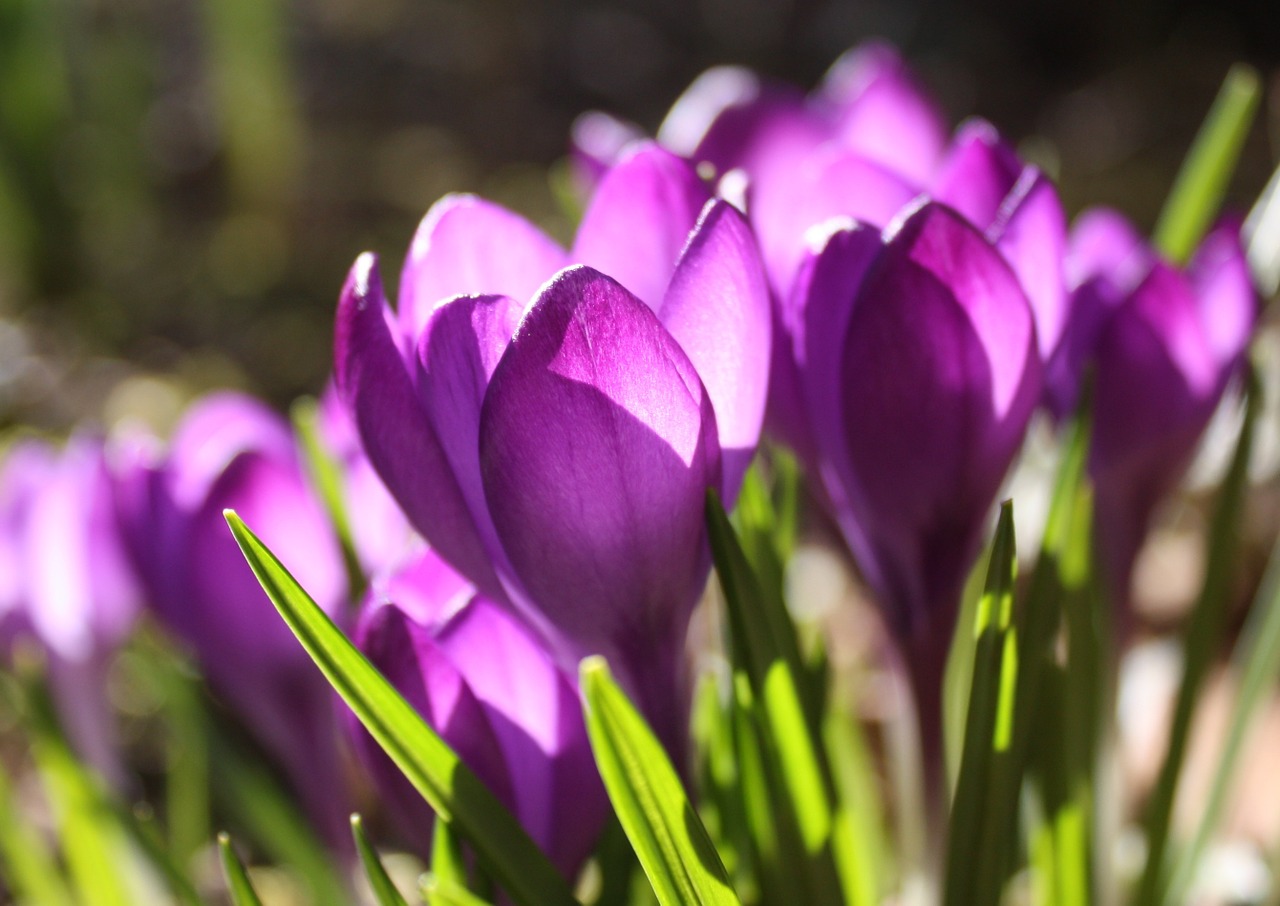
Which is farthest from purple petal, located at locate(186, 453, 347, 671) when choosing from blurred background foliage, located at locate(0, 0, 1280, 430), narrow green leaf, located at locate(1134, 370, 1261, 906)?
blurred background foliage, located at locate(0, 0, 1280, 430)

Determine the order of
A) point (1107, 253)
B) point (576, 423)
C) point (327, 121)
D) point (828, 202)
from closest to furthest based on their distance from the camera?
point (576, 423) → point (828, 202) → point (1107, 253) → point (327, 121)

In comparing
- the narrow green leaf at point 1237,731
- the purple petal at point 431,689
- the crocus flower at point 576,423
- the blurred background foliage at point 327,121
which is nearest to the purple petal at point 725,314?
the crocus flower at point 576,423

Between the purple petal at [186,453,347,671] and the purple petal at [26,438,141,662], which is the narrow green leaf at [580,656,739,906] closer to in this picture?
the purple petal at [186,453,347,671]

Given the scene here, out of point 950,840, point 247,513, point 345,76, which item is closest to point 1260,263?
point 950,840

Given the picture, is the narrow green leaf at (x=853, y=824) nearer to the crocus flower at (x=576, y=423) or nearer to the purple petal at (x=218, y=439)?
the crocus flower at (x=576, y=423)

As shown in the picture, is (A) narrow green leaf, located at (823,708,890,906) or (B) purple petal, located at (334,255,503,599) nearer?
(B) purple petal, located at (334,255,503,599)

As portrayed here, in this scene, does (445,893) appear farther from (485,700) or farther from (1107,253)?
(1107,253)

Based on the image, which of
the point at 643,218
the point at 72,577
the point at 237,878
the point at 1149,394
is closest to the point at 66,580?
the point at 72,577
